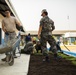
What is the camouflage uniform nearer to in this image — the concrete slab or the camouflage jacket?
the camouflage jacket

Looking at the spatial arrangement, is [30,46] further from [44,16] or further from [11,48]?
[11,48]

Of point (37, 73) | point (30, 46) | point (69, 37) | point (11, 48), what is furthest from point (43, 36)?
point (69, 37)

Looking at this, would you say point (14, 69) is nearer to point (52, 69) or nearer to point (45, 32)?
point (52, 69)

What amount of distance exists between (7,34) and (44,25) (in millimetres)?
1292

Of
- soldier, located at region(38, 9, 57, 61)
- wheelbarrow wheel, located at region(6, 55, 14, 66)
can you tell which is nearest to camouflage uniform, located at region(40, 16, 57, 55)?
soldier, located at region(38, 9, 57, 61)

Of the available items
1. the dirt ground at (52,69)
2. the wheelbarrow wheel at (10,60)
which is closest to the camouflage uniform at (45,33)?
the dirt ground at (52,69)

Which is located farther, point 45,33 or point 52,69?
point 45,33

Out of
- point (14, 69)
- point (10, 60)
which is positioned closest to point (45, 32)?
point (10, 60)

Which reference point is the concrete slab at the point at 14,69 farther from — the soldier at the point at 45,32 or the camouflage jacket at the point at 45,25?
A: the camouflage jacket at the point at 45,25

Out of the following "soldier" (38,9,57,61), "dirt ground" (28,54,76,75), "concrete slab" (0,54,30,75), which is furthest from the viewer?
"soldier" (38,9,57,61)

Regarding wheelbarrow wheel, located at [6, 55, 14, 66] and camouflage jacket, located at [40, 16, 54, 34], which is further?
camouflage jacket, located at [40, 16, 54, 34]

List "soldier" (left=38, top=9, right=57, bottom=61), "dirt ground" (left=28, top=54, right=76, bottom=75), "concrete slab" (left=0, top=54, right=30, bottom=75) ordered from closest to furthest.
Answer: "concrete slab" (left=0, top=54, right=30, bottom=75) < "dirt ground" (left=28, top=54, right=76, bottom=75) < "soldier" (left=38, top=9, right=57, bottom=61)

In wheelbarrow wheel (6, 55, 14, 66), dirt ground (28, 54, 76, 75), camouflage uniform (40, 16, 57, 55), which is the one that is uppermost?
camouflage uniform (40, 16, 57, 55)

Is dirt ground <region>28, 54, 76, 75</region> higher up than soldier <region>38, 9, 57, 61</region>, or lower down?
lower down
